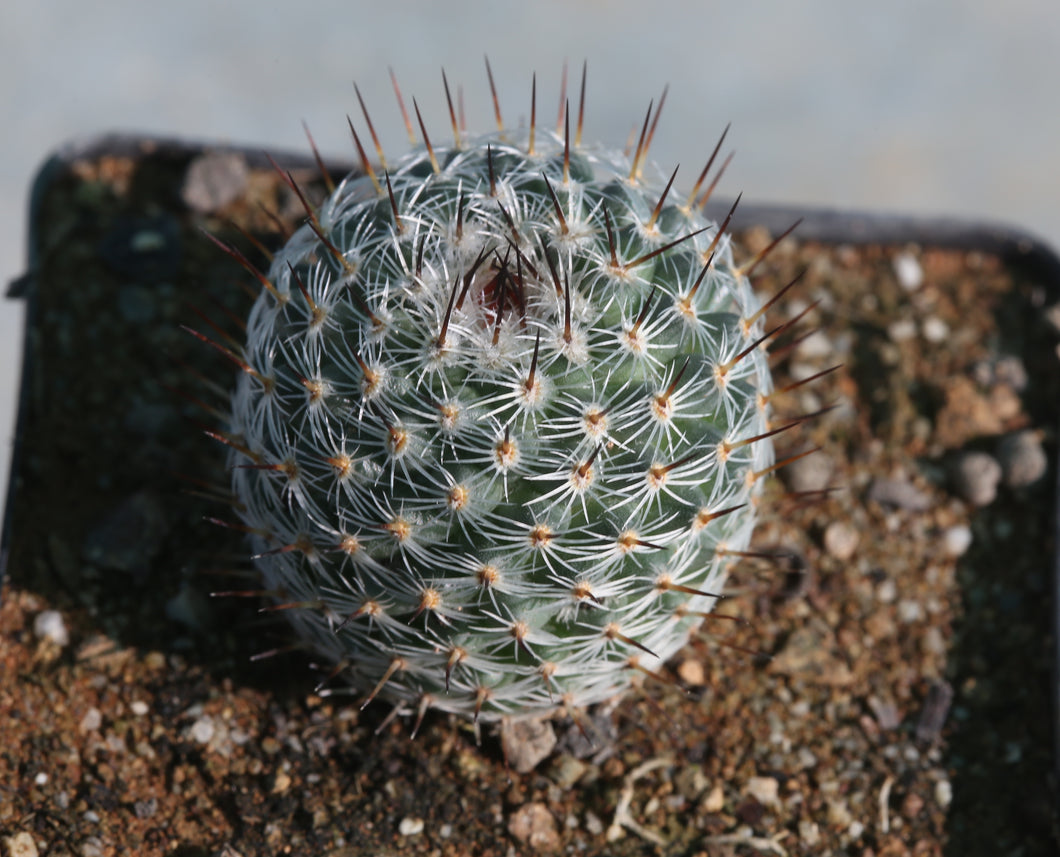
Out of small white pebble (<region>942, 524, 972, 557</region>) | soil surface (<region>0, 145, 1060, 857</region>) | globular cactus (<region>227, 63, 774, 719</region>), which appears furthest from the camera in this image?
small white pebble (<region>942, 524, 972, 557</region>)

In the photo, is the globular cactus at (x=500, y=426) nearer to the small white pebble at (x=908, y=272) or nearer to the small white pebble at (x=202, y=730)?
the small white pebble at (x=202, y=730)

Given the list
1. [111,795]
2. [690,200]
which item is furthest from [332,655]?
[690,200]

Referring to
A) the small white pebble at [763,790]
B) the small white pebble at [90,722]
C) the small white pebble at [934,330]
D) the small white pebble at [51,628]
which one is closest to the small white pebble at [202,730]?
the small white pebble at [90,722]

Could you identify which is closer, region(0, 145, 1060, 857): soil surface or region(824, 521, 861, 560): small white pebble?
region(0, 145, 1060, 857): soil surface

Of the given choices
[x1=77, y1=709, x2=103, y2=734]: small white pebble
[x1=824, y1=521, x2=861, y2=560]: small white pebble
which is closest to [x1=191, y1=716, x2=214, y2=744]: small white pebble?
[x1=77, y1=709, x2=103, y2=734]: small white pebble

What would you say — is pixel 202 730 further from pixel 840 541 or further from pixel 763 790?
pixel 840 541

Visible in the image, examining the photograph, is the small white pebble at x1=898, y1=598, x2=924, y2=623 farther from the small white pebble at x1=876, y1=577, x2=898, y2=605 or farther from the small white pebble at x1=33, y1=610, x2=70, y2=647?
the small white pebble at x1=33, y1=610, x2=70, y2=647
